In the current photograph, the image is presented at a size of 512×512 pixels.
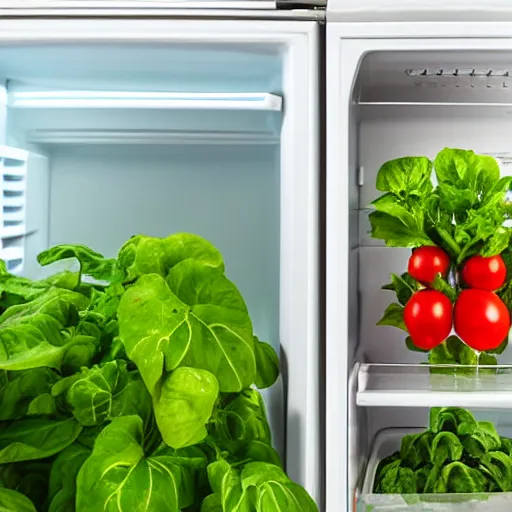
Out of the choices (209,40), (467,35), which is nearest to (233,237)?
(209,40)

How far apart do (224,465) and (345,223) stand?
359mm

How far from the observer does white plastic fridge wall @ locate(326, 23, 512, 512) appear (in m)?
1.01

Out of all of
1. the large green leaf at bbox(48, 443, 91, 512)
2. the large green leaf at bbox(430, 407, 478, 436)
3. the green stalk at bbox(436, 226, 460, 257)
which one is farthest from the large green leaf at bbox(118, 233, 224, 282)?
the large green leaf at bbox(430, 407, 478, 436)

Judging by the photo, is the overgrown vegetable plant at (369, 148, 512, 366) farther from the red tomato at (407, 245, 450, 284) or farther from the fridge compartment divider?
the fridge compartment divider

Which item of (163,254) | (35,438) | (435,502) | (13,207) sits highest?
(13,207)

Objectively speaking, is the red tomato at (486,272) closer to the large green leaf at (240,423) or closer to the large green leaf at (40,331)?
the large green leaf at (240,423)

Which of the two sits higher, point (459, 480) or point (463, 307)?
point (463, 307)

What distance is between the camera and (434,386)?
3.49 feet

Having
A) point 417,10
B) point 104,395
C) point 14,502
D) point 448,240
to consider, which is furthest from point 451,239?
point 14,502

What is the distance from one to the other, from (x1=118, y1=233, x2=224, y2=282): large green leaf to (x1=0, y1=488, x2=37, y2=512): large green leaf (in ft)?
0.99

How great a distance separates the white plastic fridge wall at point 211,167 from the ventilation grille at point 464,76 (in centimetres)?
23

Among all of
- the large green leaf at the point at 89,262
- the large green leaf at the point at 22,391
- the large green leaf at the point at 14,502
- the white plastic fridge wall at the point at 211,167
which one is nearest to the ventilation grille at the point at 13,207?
the white plastic fridge wall at the point at 211,167

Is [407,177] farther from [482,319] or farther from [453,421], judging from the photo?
[453,421]

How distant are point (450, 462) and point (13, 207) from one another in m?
0.85
